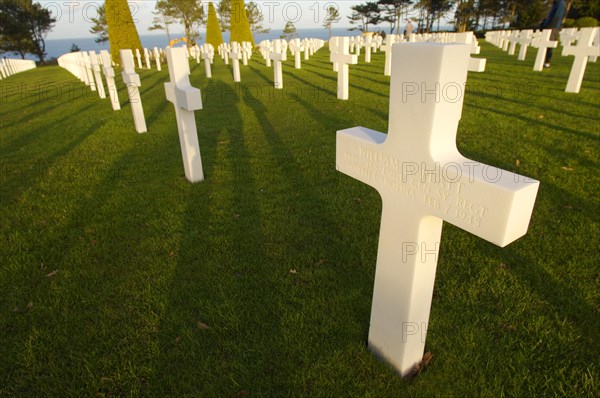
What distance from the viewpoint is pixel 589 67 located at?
12.8m

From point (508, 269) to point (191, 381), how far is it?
2.34 meters

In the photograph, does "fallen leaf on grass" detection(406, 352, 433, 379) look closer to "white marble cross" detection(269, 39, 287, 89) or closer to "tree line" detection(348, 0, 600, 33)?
"white marble cross" detection(269, 39, 287, 89)

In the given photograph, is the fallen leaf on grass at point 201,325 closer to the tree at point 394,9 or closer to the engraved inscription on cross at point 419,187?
the engraved inscription on cross at point 419,187

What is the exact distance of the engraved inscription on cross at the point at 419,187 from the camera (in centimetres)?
127

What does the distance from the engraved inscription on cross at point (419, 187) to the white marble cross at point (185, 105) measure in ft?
9.32

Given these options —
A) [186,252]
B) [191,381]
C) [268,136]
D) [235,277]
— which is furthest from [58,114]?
[191,381]

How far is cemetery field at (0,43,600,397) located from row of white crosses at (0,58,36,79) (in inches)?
863

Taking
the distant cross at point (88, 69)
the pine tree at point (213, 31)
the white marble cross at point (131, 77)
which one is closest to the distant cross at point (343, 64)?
the white marble cross at point (131, 77)

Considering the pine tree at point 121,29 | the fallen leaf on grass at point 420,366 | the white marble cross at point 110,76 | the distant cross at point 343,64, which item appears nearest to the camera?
the fallen leaf on grass at point 420,366

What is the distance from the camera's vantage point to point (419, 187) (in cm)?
151

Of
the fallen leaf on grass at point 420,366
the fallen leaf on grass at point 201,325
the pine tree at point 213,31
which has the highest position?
the pine tree at point 213,31

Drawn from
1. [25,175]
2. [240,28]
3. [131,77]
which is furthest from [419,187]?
[240,28]

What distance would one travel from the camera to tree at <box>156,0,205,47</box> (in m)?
42.6

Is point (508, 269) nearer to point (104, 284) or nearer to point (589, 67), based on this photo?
point (104, 284)
